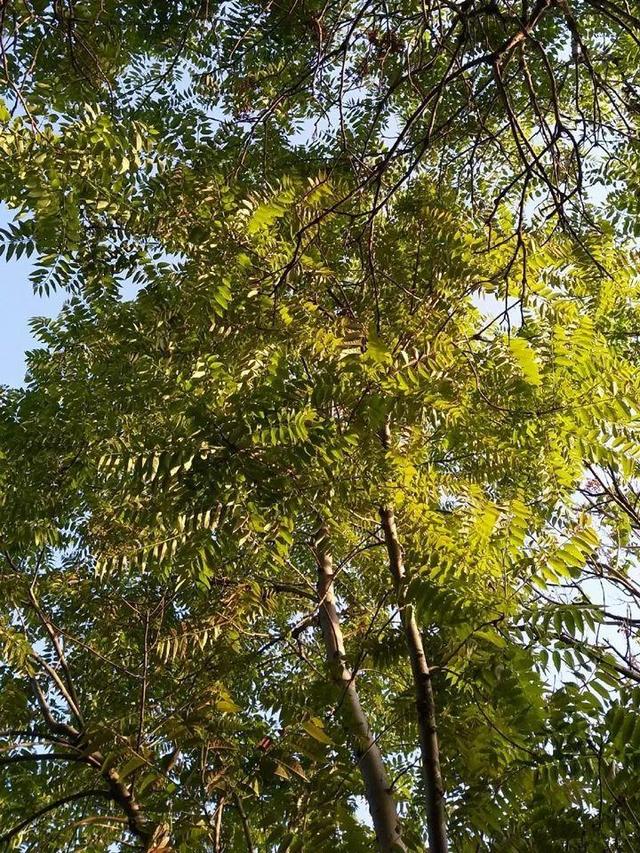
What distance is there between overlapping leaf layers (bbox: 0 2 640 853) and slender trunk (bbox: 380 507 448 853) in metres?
0.01

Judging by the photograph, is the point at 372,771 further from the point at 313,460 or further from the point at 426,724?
the point at 313,460

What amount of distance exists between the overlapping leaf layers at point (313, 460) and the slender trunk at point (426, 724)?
14mm

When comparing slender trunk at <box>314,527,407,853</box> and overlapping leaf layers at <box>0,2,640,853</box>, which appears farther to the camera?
slender trunk at <box>314,527,407,853</box>

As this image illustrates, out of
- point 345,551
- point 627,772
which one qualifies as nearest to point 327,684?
point 345,551

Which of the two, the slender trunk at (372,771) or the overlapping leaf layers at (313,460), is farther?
the slender trunk at (372,771)

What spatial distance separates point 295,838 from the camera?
7.25ft

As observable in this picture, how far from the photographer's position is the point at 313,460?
2740 mm

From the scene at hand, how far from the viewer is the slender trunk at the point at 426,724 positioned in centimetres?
251

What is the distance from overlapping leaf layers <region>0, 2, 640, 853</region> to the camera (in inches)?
85.8

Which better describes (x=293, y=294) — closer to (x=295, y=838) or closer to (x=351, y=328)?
(x=351, y=328)

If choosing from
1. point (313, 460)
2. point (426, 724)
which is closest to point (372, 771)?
point (426, 724)

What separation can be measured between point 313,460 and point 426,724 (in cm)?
113

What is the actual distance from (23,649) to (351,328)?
2.01m

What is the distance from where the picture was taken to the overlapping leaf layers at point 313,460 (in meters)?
2.18
